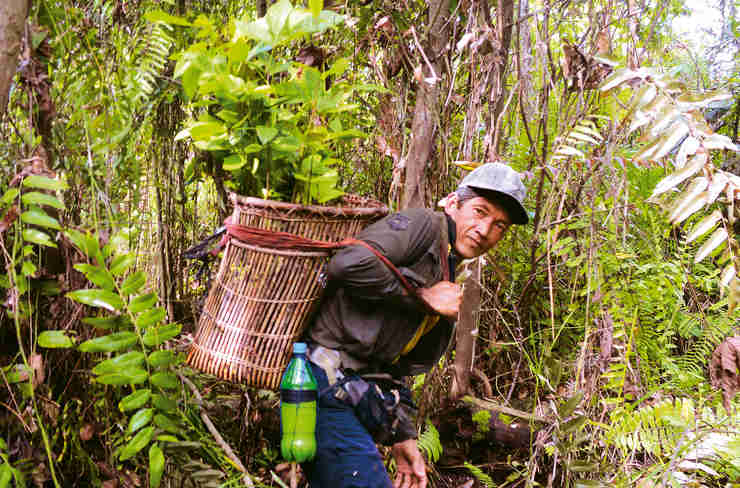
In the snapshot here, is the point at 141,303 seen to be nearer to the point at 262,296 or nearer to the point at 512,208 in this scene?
the point at 262,296

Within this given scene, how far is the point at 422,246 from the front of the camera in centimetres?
218

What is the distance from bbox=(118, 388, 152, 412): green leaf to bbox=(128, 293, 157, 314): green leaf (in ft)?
0.96

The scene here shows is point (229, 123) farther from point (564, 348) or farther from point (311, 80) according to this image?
point (564, 348)

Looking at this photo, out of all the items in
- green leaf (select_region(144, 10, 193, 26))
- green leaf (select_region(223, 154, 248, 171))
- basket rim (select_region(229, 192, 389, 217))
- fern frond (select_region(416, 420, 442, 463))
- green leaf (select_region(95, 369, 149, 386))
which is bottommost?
fern frond (select_region(416, 420, 442, 463))

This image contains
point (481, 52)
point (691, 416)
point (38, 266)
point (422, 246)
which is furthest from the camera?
point (481, 52)

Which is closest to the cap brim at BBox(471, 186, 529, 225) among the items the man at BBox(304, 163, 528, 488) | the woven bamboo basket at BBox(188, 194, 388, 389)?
the man at BBox(304, 163, 528, 488)

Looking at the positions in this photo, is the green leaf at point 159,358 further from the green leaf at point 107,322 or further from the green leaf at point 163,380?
the green leaf at point 107,322

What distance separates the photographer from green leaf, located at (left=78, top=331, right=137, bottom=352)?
1.86 meters

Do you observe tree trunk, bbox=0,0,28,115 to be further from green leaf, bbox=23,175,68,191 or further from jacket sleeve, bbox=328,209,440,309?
jacket sleeve, bbox=328,209,440,309

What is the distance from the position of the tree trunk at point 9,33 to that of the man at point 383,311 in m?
1.12

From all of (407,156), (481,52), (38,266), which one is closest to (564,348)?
(407,156)

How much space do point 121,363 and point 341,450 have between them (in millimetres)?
877

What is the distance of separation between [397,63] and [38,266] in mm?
1933

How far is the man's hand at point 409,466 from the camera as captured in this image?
2.50 metres
